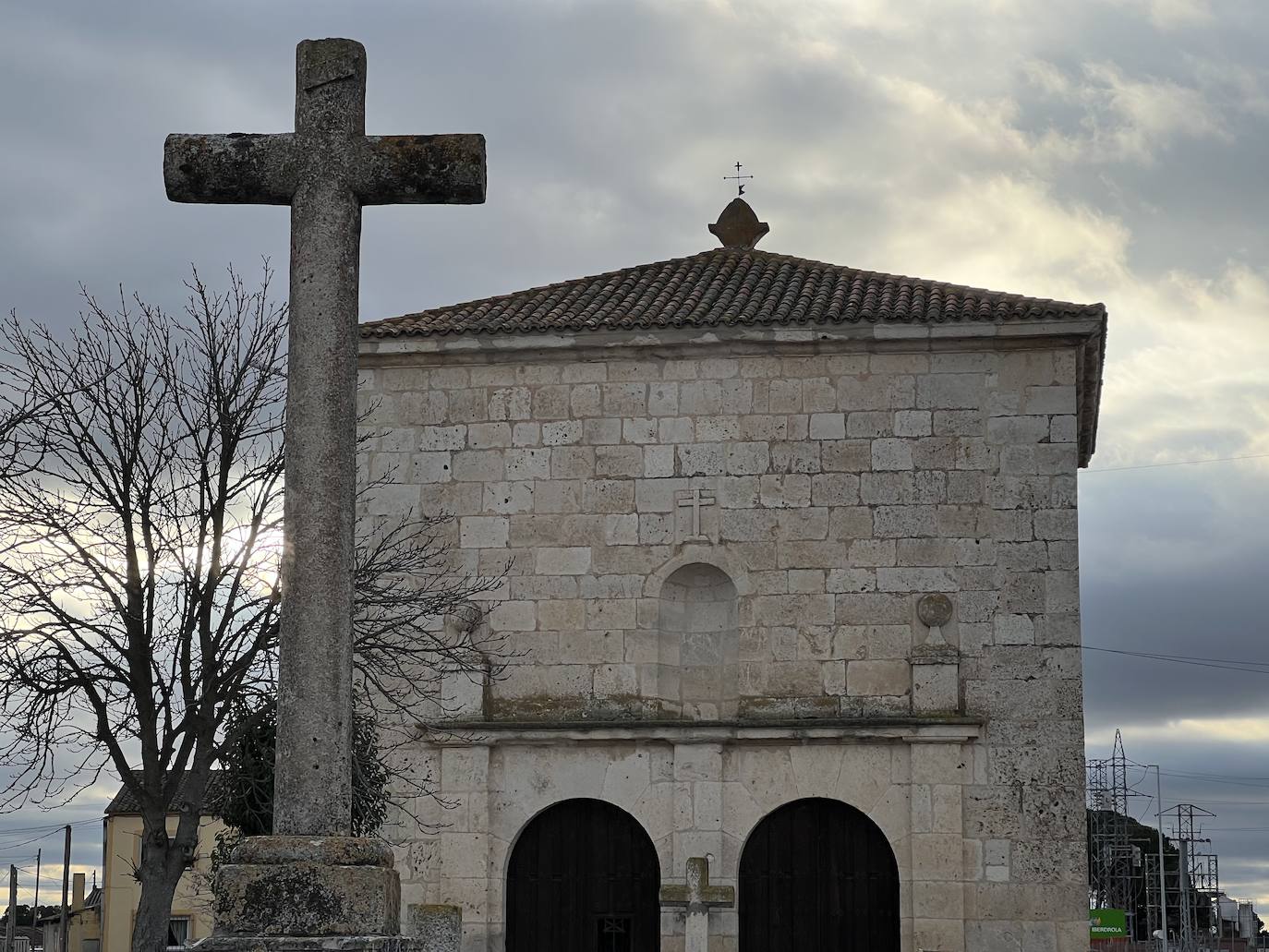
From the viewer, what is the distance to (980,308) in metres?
17.8

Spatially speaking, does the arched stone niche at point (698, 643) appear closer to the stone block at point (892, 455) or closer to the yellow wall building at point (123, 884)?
the stone block at point (892, 455)

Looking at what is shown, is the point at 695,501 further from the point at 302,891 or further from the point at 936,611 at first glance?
the point at 302,891

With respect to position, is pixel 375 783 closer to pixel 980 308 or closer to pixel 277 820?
pixel 980 308

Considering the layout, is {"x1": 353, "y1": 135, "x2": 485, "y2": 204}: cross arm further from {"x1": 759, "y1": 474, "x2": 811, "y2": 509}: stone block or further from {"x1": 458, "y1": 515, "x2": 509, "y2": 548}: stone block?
{"x1": 458, "y1": 515, "x2": 509, "y2": 548}: stone block

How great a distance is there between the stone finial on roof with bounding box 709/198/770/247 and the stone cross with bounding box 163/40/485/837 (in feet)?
48.8

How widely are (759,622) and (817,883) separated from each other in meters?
2.53

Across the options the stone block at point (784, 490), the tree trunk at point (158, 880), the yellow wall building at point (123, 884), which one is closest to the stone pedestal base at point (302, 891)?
the tree trunk at point (158, 880)

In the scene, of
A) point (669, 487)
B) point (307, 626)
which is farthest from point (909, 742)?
point (307, 626)

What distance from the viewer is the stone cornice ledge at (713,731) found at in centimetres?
1670

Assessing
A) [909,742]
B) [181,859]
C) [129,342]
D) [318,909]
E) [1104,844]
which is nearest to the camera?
[318,909]

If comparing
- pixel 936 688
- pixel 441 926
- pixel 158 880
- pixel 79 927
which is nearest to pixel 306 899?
pixel 158 880

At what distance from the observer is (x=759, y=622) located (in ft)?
57.2

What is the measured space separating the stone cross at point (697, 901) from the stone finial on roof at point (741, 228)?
917 centimetres

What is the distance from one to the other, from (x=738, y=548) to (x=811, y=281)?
12.5 feet
